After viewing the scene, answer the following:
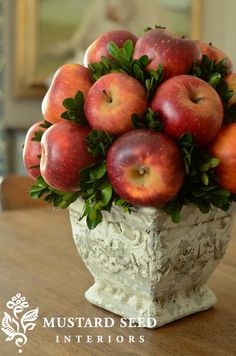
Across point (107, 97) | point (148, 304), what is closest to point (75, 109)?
point (107, 97)

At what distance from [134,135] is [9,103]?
2.38 meters

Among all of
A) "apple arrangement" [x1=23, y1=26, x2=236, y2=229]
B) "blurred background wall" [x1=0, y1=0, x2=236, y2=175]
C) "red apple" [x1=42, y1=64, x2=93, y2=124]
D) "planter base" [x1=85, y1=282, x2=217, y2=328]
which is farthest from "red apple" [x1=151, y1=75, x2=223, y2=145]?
"blurred background wall" [x1=0, y1=0, x2=236, y2=175]

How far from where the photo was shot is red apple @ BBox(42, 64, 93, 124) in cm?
71

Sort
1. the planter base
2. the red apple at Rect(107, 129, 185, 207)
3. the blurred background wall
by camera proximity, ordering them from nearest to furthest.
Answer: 1. the red apple at Rect(107, 129, 185, 207)
2. the planter base
3. the blurred background wall

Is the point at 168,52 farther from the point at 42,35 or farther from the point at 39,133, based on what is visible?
the point at 42,35

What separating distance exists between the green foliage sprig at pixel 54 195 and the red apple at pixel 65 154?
0.02 metres

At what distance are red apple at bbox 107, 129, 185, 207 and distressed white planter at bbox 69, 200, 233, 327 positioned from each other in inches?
1.3

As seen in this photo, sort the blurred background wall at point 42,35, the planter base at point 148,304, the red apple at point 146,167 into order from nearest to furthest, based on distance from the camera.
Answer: the red apple at point 146,167, the planter base at point 148,304, the blurred background wall at point 42,35

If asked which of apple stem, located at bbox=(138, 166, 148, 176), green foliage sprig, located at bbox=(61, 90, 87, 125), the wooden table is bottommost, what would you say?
the wooden table

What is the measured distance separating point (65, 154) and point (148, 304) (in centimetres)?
23

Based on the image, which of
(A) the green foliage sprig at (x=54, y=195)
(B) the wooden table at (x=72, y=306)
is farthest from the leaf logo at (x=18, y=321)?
(A) the green foliage sprig at (x=54, y=195)

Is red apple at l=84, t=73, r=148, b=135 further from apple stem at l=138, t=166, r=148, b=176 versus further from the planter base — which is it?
the planter base

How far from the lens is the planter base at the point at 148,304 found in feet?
2.42

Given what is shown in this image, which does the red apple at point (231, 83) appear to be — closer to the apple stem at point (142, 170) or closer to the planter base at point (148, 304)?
the apple stem at point (142, 170)
